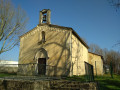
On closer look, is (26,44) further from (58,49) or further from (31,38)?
(58,49)

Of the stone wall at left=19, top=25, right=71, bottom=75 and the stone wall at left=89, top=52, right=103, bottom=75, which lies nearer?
the stone wall at left=19, top=25, right=71, bottom=75

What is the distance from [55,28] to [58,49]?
283 cm

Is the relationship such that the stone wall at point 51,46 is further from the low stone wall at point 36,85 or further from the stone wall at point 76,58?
the low stone wall at point 36,85

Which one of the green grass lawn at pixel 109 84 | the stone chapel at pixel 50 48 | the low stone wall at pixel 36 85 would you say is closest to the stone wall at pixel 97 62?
the stone chapel at pixel 50 48

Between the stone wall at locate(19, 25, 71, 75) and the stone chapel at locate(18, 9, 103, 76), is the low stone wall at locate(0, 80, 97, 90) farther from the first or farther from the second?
the stone wall at locate(19, 25, 71, 75)

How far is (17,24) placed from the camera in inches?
667

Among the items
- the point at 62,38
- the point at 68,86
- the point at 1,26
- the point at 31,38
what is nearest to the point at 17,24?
the point at 1,26

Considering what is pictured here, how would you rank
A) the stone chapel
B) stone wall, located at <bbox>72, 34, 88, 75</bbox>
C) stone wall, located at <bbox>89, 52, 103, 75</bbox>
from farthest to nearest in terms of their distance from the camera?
stone wall, located at <bbox>89, 52, 103, 75</bbox>
stone wall, located at <bbox>72, 34, 88, 75</bbox>
the stone chapel

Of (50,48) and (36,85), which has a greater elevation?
(50,48)

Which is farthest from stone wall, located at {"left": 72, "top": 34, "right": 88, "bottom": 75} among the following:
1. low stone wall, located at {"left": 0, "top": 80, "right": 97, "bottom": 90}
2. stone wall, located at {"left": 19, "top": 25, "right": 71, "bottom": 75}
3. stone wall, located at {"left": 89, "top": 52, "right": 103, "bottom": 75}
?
low stone wall, located at {"left": 0, "top": 80, "right": 97, "bottom": 90}

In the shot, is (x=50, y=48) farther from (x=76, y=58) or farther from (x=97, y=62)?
(x=97, y=62)

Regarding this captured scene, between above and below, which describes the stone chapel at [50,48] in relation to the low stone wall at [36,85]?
above

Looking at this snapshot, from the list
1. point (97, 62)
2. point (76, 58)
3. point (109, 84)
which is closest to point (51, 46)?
point (76, 58)

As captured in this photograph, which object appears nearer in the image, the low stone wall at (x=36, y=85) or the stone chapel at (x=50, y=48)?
the low stone wall at (x=36, y=85)
